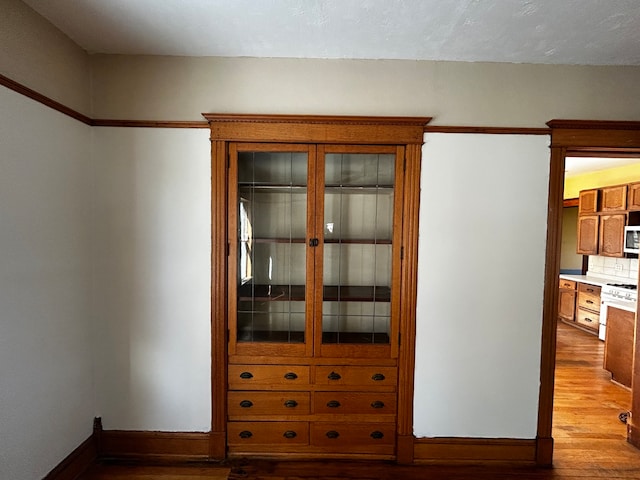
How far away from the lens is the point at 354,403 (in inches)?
89.4

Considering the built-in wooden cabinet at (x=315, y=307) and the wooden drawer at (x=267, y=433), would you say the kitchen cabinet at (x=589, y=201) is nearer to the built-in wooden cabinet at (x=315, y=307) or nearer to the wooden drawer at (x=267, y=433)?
the built-in wooden cabinet at (x=315, y=307)

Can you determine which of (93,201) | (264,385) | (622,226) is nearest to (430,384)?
(264,385)

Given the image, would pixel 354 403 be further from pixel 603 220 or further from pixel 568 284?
pixel 568 284

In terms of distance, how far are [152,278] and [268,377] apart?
989 millimetres

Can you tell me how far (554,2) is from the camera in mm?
1619

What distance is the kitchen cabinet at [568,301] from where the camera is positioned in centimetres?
577

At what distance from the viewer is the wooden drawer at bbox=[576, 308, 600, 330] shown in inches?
206

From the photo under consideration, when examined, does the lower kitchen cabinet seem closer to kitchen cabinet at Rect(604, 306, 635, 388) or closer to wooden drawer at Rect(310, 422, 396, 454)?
kitchen cabinet at Rect(604, 306, 635, 388)

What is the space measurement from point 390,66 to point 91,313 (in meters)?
2.48

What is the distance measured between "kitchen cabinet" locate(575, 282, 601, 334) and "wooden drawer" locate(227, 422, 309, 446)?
5.15 meters

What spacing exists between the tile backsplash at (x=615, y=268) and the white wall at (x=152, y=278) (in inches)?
235

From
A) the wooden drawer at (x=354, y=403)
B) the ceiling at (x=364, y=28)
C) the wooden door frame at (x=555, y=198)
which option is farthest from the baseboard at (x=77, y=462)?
the wooden door frame at (x=555, y=198)

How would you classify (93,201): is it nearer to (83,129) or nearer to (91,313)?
(83,129)

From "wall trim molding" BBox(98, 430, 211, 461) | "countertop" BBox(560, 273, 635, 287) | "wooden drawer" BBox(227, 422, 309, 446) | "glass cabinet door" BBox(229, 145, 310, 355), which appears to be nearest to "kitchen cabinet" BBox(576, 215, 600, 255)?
"countertop" BBox(560, 273, 635, 287)
